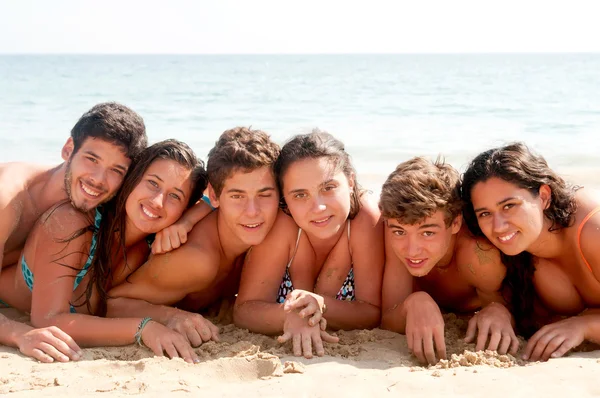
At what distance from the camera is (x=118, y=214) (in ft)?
14.2

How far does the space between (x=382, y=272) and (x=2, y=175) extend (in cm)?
259

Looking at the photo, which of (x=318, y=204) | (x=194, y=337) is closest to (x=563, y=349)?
(x=318, y=204)

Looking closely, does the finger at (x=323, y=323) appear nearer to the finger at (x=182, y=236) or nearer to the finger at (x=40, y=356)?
the finger at (x=182, y=236)

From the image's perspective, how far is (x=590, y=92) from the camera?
21594 millimetres

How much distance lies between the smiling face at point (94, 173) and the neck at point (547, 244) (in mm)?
2617

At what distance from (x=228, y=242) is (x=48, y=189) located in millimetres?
1306

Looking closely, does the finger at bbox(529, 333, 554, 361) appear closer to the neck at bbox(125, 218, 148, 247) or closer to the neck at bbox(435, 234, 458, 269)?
the neck at bbox(435, 234, 458, 269)

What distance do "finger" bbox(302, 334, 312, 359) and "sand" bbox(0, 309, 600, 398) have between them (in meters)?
0.04

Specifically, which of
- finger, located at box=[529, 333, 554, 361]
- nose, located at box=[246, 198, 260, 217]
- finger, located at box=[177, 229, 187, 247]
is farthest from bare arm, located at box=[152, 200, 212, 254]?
finger, located at box=[529, 333, 554, 361]

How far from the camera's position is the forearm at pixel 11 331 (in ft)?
12.8

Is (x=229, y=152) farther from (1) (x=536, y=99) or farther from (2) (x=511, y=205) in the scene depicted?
(1) (x=536, y=99)

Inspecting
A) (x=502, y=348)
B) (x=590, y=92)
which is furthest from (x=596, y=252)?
(x=590, y=92)

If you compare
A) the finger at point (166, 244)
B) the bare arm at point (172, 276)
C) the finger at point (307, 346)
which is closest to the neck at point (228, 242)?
the bare arm at point (172, 276)

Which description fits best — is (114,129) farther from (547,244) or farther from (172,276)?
(547,244)
